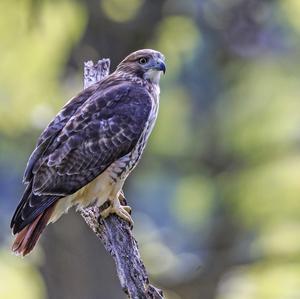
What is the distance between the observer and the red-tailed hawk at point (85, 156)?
265 inches

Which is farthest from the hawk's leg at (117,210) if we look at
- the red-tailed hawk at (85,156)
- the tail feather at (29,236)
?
the tail feather at (29,236)

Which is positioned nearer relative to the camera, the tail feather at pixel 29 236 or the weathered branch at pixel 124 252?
the weathered branch at pixel 124 252

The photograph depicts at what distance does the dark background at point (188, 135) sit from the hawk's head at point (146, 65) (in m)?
6.10

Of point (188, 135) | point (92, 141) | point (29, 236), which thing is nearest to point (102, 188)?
point (92, 141)

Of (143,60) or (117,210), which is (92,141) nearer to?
(117,210)

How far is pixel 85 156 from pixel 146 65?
92 cm

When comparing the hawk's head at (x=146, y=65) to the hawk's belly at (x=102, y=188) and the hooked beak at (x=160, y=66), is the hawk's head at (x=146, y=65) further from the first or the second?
the hawk's belly at (x=102, y=188)

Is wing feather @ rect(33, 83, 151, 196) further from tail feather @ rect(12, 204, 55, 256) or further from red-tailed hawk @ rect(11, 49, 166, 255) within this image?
tail feather @ rect(12, 204, 55, 256)

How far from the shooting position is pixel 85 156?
22.8 ft

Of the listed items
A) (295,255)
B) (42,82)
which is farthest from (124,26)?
(295,255)

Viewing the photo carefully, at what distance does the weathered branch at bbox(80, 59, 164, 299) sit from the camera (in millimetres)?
6070

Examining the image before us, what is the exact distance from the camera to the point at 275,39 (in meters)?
14.8

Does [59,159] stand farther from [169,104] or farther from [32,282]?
[32,282]

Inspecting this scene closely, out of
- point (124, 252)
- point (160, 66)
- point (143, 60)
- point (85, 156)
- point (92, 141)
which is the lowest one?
point (124, 252)
